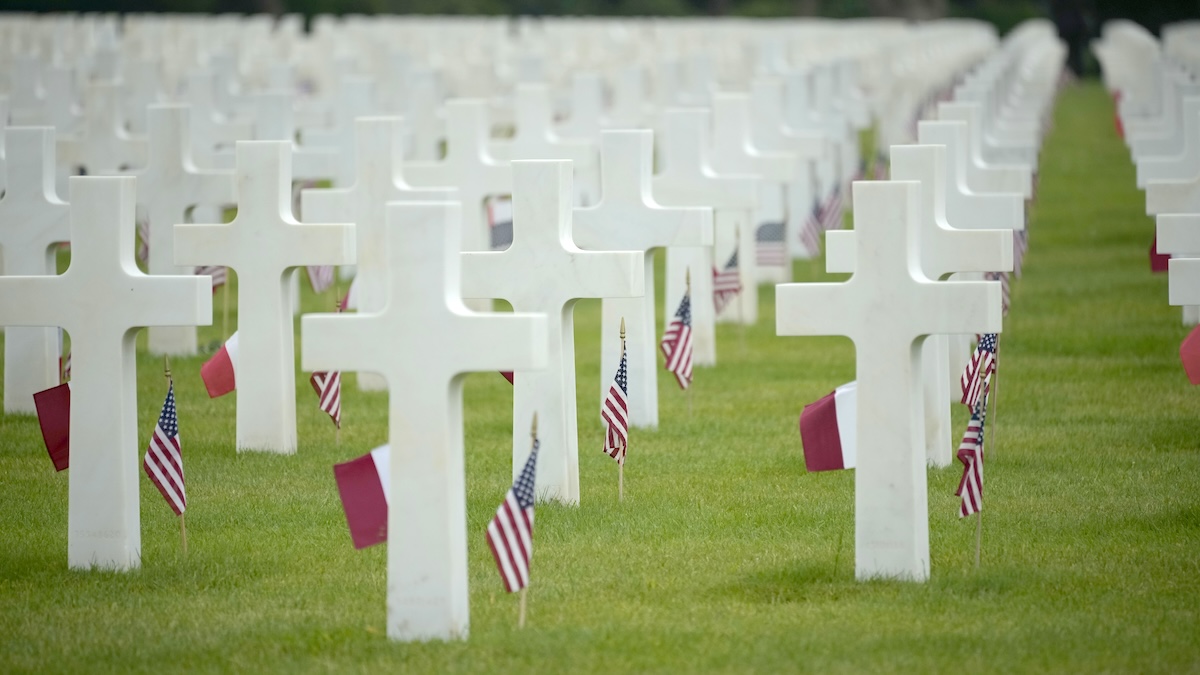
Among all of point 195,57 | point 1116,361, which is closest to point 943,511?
point 1116,361

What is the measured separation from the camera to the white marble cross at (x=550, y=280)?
9234 millimetres

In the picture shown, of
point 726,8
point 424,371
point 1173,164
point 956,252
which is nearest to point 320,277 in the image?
point 1173,164

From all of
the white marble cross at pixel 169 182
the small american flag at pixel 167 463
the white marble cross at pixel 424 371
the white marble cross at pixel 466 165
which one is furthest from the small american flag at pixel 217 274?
the white marble cross at pixel 424 371

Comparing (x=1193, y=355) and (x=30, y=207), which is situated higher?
(x=30, y=207)

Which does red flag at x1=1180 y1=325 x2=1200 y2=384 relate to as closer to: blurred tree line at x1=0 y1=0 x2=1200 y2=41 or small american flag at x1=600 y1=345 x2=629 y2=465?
small american flag at x1=600 y1=345 x2=629 y2=465

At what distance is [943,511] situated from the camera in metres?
9.68

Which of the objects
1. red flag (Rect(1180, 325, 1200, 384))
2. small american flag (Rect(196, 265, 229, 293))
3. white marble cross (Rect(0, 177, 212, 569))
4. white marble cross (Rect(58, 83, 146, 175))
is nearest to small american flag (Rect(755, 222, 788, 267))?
small american flag (Rect(196, 265, 229, 293))

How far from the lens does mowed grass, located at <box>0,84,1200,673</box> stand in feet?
24.0

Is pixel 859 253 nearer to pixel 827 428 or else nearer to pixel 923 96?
pixel 827 428

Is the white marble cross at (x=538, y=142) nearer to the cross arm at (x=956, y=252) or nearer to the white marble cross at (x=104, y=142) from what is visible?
the white marble cross at (x=104, y=142)

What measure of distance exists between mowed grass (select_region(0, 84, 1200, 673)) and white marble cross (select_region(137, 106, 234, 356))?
3.46ft

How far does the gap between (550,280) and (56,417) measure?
230 cm

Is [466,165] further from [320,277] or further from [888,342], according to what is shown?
[888,342]

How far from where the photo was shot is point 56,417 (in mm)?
8797
